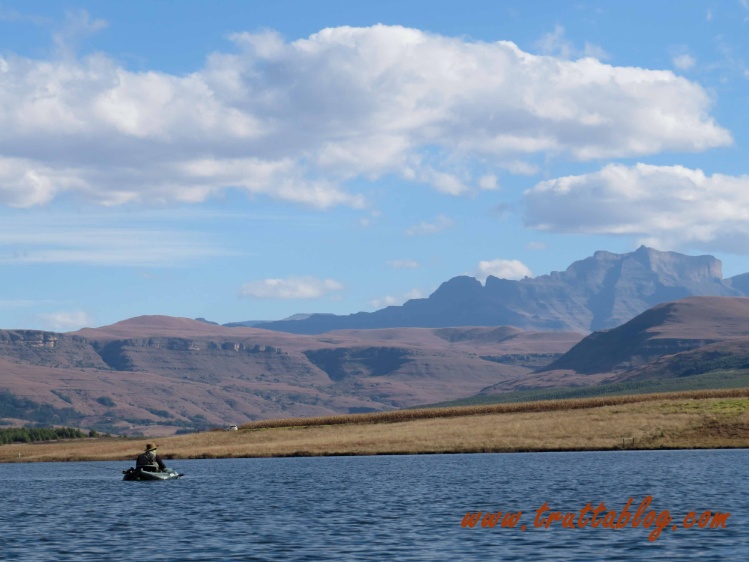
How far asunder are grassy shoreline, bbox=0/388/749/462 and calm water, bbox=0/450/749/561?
45.1 feet

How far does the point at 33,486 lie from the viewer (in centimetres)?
9650

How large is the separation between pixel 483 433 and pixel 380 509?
73.9 m

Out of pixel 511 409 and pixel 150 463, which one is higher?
pixel 150 463

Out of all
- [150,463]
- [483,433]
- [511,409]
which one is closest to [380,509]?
[150,463]

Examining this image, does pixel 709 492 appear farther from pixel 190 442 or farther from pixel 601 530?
pixel 190 442

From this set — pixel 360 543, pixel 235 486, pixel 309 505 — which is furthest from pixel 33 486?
pixel 360 543

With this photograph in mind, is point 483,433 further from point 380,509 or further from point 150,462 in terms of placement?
point 380,509

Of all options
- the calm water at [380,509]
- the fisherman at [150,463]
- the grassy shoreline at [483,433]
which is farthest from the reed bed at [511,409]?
the fisherman at [150,463]

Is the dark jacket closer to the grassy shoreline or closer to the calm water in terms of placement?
the calm water

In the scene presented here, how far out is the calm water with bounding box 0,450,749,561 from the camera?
4491cm

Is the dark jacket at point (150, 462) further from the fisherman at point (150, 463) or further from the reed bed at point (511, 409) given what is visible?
the reed bed at point (511, 409)

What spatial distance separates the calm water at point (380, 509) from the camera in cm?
4491

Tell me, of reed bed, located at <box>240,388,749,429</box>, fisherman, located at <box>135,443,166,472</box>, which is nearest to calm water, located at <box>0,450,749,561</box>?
fisherman, located at <box>135,443,166,472</box>

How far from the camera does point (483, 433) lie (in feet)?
440
